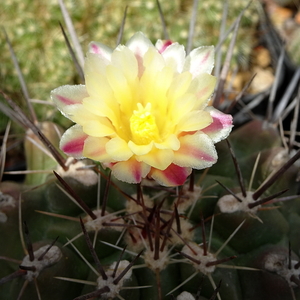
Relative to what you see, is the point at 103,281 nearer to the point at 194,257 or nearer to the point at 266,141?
the point at 194,257

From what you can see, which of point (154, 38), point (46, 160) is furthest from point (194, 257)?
point (154, 38)

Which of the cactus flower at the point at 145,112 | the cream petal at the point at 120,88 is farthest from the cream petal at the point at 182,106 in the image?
the cream petal at the point at 120,88

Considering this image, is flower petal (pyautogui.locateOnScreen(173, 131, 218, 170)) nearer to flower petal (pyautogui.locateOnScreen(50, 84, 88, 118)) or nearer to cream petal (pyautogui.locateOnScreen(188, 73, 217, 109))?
cream petal (pyautogui.locateOnScreen(188, 73, 217, 109))

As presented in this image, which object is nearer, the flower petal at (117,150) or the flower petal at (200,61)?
the flower petal at (117,150)

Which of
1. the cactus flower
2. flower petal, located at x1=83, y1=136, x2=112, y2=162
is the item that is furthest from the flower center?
flower petal, located at x1=83, y1=136, x2=112, y2=162

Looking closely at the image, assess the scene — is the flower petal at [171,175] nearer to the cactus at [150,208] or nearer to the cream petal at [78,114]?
the cactus at [150,208]

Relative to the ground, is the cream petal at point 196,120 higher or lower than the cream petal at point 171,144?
higher

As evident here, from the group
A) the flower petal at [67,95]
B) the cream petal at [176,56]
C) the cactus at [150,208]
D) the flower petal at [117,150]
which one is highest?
the cream petal at [176,56]
